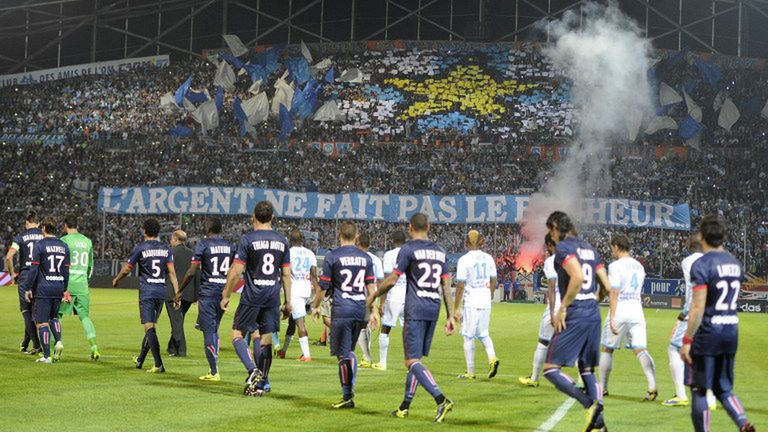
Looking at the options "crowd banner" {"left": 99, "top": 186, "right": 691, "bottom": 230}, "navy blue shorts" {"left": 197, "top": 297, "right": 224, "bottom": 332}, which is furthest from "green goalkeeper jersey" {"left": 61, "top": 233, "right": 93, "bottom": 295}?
"crowd banner" {"left": 99, "top": 186, "right": 691, "bottom": 230}

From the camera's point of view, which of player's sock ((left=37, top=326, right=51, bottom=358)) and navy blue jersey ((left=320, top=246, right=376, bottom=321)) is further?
player's sock ((left=37, top=326, right=51, bottom=358))

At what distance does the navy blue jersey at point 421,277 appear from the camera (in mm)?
12258

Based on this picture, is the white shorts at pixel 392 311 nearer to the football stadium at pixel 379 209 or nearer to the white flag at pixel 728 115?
the football stadium at pixel 379 209

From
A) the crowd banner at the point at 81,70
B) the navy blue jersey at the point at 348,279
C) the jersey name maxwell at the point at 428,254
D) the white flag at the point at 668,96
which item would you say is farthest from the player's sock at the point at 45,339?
the crowd banner at the point at 81,70

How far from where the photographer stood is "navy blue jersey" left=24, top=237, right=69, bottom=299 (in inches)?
681

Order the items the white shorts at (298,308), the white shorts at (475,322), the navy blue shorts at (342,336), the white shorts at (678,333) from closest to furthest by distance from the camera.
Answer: the navy blue shorts at (342,336)
the white shorts at (678,333)
the white shorts at (475,322)
the white shorts at (298,308)

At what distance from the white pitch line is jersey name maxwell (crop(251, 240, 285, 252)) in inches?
159

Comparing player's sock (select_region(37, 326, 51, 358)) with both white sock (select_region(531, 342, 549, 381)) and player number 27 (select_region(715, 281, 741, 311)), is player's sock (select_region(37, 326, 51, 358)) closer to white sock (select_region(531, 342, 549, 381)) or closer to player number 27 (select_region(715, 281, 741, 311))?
white sock (select_region(531, 342, 549, 381))

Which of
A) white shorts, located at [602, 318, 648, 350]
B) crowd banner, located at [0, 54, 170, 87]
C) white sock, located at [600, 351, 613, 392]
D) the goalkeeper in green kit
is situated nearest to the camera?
white sock, located at [600, 351, 613, 392]

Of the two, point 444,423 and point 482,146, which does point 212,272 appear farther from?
point 482,146

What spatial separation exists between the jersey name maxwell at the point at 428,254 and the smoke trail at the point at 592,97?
34204 millimetres

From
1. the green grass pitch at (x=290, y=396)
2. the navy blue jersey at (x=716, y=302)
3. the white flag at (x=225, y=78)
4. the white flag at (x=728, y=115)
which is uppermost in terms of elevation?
the white flag at (x=225, y=78)

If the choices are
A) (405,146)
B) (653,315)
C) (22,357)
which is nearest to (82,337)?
(22,357)

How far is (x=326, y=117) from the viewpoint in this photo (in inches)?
2324
